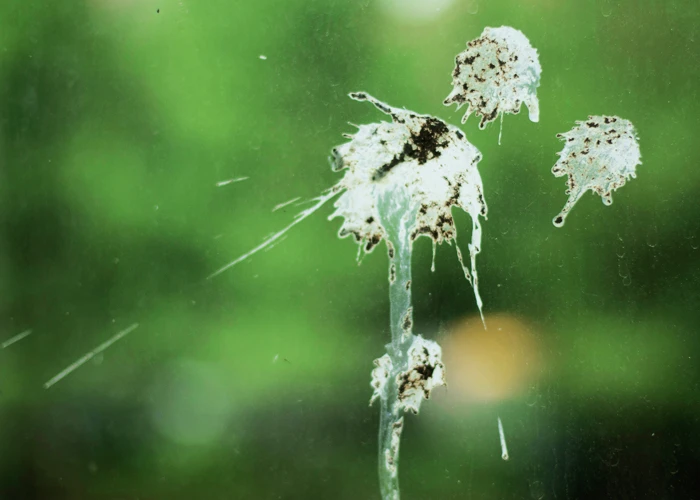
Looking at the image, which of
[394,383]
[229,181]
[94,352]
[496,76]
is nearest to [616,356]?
[394,383]

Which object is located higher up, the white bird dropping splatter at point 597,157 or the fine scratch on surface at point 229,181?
the white bird dropping splatter at point 597,157

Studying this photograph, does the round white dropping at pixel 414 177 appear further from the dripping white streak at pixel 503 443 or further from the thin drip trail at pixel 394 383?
the dripping white streak at pixel 503 443

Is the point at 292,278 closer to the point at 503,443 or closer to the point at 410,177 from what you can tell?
the point at 410,177

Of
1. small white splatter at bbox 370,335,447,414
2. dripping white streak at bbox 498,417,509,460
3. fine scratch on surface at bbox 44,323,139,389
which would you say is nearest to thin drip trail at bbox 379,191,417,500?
small white splatter at bbox 370,335,447,414

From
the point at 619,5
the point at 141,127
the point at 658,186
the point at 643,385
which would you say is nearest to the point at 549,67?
the point at 619,5

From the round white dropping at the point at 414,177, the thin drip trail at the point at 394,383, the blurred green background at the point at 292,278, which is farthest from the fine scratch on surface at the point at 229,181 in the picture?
the thin drip trail at the point at 394,383

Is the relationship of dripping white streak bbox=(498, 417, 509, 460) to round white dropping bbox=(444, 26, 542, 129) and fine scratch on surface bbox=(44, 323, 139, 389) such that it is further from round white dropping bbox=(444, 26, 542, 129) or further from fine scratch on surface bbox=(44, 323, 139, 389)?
fine scratch on surface bbox=(44, 323, 139, 389)

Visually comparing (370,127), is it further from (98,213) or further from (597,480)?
(597,480)
